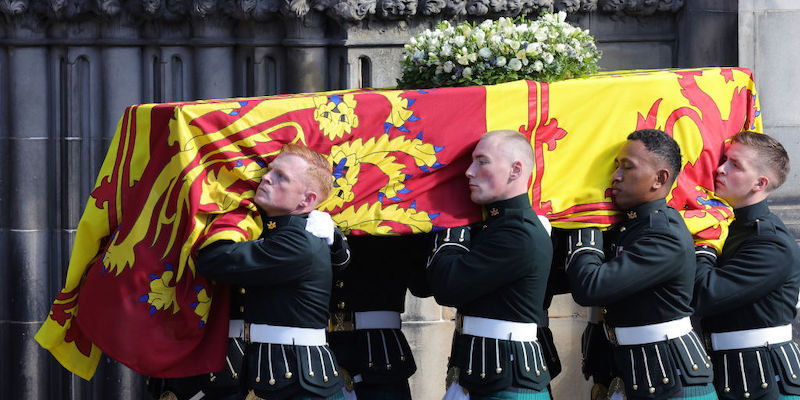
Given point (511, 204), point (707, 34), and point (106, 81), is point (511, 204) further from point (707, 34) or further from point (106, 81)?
point (106, 81)

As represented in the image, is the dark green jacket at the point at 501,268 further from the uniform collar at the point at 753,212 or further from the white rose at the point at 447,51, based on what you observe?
the uniform collar at the point at 753,212

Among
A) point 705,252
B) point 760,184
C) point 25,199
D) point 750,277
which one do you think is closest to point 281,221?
point 705,252

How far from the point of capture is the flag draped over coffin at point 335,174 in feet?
16.1

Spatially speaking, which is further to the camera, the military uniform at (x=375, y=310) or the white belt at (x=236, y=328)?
the military uniform at (x=375, y=310)

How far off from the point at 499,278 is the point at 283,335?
896 millimetres

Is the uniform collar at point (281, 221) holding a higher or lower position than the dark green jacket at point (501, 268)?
higher

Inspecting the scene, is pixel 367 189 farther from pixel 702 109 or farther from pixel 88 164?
pixel 88 164

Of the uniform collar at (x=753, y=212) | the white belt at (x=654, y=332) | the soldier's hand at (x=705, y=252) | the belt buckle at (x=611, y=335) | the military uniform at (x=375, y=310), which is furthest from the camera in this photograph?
the military uniform at (x=375, y=310)

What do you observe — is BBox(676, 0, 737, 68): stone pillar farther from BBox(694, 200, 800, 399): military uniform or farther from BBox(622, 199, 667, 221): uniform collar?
BBox(622, 199, 667, 221): uniform collar

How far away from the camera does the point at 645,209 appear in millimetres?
5031

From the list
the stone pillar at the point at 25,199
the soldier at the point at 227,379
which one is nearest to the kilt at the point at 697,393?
the soldier at the point at 227,379

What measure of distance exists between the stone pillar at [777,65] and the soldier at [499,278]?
251 cm

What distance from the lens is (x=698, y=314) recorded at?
5160mm

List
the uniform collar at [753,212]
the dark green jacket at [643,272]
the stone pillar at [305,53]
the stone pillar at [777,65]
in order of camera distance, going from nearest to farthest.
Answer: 1. the dark green jacket at [643,272]
2. the uniform collar at [753,212]
3. the stone pillar at [777,65]
4. the stone pillar at [305,53]
